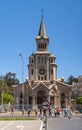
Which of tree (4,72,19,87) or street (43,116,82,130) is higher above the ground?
tree (4,72,19,87)

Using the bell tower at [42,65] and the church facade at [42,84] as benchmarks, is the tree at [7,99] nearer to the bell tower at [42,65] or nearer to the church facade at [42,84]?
the church facade at [42,84]

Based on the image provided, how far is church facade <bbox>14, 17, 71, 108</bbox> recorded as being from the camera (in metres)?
109

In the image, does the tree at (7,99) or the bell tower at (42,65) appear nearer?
the tree at (7,99)

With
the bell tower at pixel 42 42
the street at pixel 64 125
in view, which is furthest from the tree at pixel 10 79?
the street at pixel 64 125

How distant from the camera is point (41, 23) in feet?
391

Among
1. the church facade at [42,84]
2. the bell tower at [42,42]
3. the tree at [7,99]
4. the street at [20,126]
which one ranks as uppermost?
the bell tower at [42,42]

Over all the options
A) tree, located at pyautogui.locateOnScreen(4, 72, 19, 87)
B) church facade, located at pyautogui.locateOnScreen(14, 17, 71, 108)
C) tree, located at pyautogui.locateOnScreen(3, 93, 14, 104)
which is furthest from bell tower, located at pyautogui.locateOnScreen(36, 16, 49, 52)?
tree, located at pyautogui.locateOnScreen(4, 72, 19, 87)

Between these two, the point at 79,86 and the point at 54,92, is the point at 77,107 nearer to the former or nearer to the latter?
the point at 54,92

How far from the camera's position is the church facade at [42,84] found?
109188 mm

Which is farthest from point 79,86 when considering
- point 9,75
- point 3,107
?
point 3,107

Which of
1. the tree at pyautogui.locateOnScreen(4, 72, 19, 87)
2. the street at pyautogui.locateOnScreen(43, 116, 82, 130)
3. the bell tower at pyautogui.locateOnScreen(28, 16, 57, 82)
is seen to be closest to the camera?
the street at pyautogui.locateOnScreen(43, 116, 82, 130)

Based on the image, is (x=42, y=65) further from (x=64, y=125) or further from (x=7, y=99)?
(x=64, y=125)

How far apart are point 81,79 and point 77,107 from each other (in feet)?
158

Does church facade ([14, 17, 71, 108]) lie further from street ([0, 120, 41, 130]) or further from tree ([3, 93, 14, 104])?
street ([0, 120, 41, 130])
